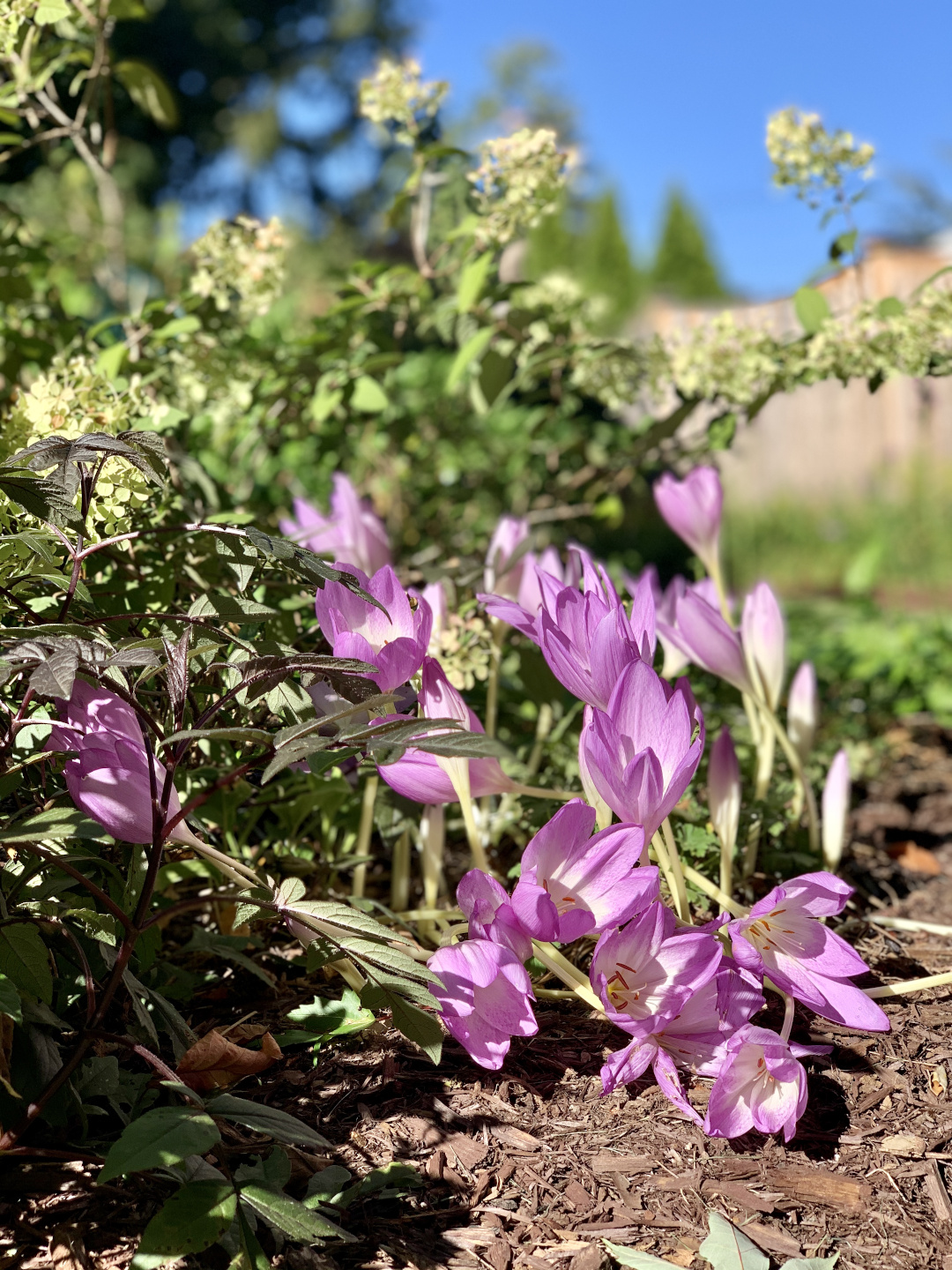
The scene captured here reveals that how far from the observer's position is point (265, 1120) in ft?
2.93

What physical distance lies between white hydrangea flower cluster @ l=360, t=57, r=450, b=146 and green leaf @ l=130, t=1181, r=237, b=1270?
177cm

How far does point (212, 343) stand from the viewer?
2074mm

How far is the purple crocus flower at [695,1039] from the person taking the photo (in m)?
0.97

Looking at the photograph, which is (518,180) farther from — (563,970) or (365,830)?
(563,970)

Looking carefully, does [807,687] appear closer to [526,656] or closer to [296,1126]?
[526,656]

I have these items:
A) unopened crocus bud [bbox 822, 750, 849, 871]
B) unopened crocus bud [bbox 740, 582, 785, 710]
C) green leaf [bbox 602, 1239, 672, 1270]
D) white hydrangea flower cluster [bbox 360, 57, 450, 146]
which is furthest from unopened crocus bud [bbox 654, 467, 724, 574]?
green leaf [bbox 602, 1239, 672, 1270]

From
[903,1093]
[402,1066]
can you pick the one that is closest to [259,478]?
[402,1066]

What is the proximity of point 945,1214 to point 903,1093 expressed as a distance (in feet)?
0.50

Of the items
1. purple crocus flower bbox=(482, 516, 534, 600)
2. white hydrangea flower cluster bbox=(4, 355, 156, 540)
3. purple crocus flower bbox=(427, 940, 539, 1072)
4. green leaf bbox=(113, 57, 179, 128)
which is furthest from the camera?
green leaf bbox=(113, 57, 179, 128)

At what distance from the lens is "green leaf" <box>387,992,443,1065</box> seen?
97cm

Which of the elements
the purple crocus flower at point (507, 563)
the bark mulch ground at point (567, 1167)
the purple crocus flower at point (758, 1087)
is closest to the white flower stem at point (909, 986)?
the bark mulch ground at point (567, 1167)

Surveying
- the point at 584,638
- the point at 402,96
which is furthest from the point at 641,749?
the point at 402,96

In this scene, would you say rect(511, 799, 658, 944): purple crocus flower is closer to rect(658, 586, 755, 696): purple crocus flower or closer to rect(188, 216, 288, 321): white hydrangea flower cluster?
rect(658, 586, 755, 696): purple crocus flower

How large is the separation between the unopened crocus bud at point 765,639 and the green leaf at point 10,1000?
40.2 inches
